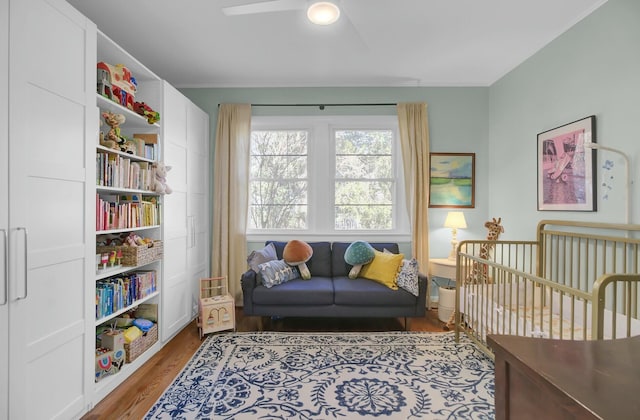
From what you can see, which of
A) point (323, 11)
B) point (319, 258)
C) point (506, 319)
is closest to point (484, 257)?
point (506, 319)

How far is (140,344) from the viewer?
2344 mm

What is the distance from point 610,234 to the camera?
214 cm

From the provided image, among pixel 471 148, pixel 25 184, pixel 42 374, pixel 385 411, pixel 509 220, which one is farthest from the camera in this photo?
pixel 471 148

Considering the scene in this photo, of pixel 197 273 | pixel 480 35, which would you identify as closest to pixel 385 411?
pixel 197 273

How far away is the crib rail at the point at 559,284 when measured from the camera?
1.84 meters

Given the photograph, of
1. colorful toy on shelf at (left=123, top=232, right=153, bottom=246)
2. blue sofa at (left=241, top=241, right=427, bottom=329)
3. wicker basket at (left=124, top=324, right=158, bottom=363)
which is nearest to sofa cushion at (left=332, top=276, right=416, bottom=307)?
blue sofa at (left=241, top=241, right=427, bottom=329)

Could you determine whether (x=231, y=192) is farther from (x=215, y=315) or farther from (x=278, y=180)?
(x=215, y=315)

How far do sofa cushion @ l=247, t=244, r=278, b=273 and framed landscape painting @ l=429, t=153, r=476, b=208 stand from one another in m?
1.90

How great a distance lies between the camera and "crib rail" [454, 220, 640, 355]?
6.04 ft

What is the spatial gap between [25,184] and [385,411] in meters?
2.18

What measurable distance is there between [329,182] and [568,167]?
88.4 inches

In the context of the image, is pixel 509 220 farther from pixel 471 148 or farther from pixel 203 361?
pixel 203 361

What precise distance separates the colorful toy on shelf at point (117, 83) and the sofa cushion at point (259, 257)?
64.8 inches

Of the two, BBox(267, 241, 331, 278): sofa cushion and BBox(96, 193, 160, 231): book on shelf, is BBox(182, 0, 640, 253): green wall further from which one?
BBox(96, 193, 160, 231): book on shelf
